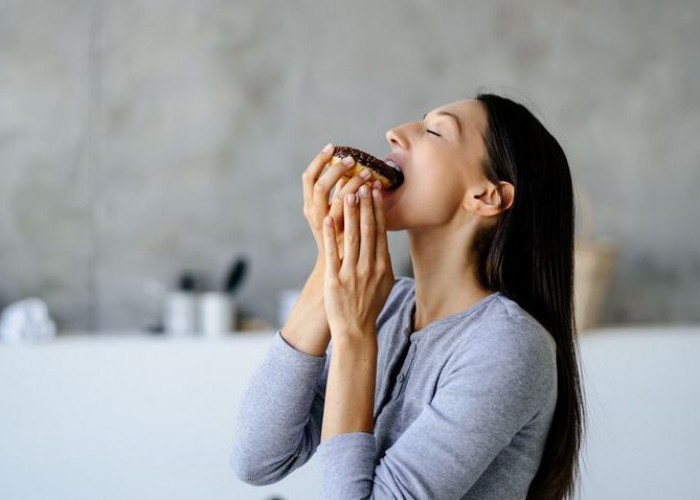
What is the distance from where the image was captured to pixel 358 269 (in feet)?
3.34

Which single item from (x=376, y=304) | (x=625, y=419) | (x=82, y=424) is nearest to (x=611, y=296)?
(x=625, y=419)

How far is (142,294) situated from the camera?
8.13 feet

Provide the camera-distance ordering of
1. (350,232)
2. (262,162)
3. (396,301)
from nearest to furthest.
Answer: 1. (350,232)
2. (396,301)
3. (262,162)

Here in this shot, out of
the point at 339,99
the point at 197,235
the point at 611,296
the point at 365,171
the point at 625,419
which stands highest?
the point at 339,99

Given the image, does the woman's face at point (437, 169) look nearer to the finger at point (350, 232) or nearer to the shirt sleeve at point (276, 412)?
the finger at point (350, 232)

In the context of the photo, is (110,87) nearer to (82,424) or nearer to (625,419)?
(82,424)

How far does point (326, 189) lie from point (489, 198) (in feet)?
0.70

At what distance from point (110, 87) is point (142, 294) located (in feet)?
2.05

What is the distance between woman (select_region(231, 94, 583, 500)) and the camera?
36.8 inches

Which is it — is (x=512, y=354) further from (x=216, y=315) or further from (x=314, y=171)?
(x=216, y=315)

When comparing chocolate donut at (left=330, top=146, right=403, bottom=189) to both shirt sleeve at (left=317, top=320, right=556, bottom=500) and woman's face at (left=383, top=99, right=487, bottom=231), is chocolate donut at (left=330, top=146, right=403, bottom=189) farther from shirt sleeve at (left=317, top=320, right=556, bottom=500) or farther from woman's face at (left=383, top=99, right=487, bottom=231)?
shirt sleeve at (left=317, top=320, right=556, bottom=500)

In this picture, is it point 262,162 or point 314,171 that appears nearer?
point 314,171

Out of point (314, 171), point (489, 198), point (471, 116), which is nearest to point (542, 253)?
point (489, 198)

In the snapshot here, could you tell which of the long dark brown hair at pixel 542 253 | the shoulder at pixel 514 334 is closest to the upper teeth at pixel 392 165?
the long dark brown hair at pixel 542 253
